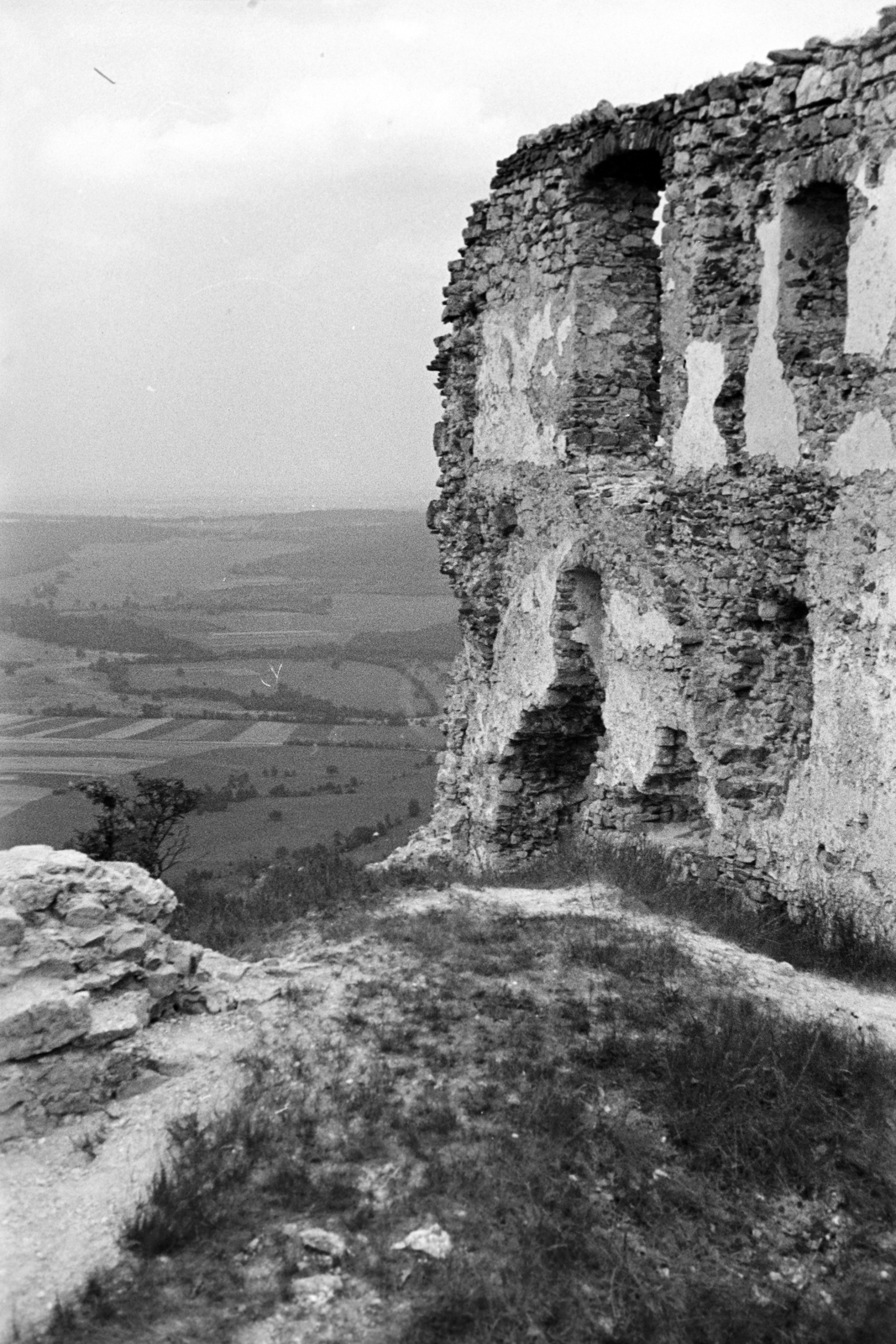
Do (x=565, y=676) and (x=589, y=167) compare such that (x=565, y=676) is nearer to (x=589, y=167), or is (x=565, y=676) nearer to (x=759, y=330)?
(x=759, y=330)

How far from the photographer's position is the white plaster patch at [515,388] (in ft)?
34.7

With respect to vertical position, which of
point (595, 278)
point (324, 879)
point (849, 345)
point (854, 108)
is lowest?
point (324, 879)

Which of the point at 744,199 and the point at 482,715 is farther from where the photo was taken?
the point at 482,715

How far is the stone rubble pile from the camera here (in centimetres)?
520

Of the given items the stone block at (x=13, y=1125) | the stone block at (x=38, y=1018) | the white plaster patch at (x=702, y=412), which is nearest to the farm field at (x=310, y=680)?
the white plaster patch at (x=702, y=412)

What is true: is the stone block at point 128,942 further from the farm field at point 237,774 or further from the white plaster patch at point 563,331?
the farm field at point 237,774

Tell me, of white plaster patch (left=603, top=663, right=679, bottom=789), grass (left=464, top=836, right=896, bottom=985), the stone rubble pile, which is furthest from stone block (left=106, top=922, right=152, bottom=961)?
white plaster patch (left=603, top=663, right=679, bottom=789)

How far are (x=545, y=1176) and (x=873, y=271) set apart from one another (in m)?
5.42

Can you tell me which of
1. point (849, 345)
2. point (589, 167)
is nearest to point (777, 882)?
point (849, 345)

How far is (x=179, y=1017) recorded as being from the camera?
5.91 metres

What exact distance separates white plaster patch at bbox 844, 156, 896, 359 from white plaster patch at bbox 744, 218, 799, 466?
0.69 metres

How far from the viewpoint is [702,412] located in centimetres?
907

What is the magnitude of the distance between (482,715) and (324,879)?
10.7 ft

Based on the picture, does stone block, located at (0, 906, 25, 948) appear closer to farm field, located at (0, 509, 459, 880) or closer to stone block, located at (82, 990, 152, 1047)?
stone block, located at (82, 990, 152, 1047)
